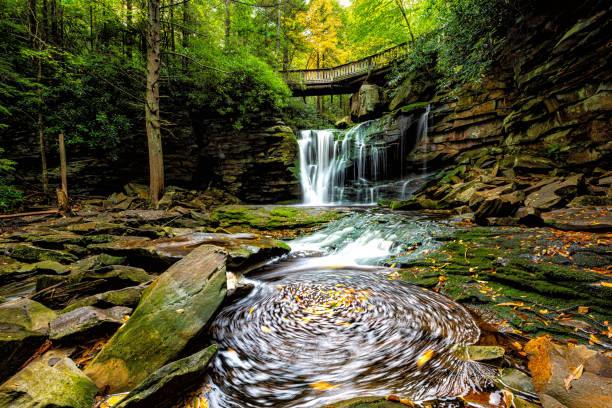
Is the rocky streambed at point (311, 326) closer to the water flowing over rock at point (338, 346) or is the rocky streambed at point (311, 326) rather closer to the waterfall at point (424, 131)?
the water flowing over rock at point (338, 346)

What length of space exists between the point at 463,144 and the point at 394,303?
10.6 metres

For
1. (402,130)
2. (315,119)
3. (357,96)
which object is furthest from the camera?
(315,119)

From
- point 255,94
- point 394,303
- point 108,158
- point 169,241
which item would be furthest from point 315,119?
point 394,303

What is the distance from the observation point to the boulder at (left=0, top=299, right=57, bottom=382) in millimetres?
1697

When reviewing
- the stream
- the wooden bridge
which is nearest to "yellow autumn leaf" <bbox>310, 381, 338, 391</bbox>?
the stream

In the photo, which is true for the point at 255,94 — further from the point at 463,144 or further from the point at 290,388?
the point at 290,388

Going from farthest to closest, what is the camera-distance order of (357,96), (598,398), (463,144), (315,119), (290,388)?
(315,119), (357,96), (463,144), (290,388), (598,398)

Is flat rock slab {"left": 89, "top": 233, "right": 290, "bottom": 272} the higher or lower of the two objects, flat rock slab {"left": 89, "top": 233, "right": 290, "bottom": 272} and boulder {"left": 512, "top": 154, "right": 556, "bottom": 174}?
the lower

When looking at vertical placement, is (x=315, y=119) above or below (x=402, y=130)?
above

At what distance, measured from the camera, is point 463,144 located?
10727 mm

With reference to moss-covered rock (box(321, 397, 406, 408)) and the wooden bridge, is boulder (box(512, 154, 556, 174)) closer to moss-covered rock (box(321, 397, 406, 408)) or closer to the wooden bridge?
moss-covered rock (box(321, 397, 406, 408))

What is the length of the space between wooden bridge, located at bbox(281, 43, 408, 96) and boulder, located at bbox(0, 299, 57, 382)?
17.4m

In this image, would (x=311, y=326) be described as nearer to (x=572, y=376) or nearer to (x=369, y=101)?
(x=572, y=376)

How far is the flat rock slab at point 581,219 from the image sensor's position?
13.0 feet
